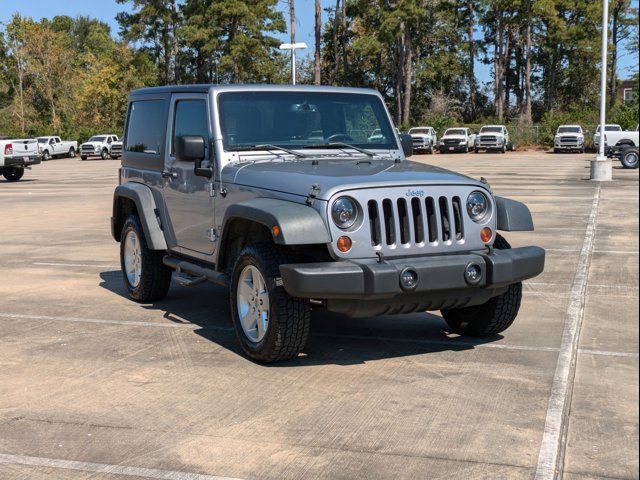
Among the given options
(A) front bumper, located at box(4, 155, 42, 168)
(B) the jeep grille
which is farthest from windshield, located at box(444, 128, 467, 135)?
(B) the jeep grille

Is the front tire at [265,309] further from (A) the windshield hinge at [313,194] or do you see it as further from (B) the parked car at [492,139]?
(B) the parked car at [492,139]

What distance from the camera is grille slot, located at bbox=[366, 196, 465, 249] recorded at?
5.84 metres

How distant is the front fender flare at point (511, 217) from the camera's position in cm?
646

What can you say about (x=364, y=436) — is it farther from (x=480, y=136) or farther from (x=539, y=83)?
(x=539, y=83)

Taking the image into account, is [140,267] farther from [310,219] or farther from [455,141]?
[455,141]

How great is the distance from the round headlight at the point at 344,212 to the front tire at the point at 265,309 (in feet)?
1.62

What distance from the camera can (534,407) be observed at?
5262 mm

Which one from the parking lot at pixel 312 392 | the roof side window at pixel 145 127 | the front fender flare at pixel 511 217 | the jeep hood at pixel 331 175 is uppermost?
the roof side window at pixel 145 127

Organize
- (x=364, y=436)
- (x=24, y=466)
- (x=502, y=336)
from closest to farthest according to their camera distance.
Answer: (x=24, y=466)
(x=364, y=436)
(x=502, y=336)

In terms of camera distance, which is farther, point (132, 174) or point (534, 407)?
point (132, 174)

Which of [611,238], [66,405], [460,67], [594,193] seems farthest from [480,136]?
[66,405]

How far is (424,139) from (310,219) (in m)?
52.2

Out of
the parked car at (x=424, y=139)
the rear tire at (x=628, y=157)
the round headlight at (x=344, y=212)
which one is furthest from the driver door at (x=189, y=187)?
the parked car at (x=424, y=139)

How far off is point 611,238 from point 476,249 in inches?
299
